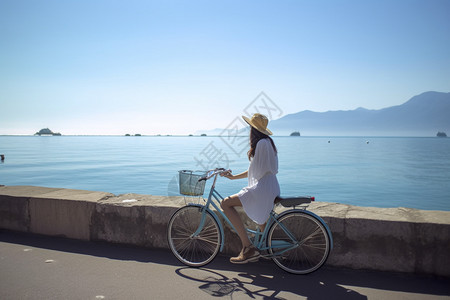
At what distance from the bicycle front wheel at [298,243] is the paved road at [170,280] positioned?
16 cm

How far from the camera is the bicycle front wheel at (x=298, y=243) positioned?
3.94 m

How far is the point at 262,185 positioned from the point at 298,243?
788mm

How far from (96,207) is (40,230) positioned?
113cm

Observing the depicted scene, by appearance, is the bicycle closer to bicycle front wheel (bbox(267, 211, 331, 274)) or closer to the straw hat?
bicycle front wheel (bbox(267, 211, 331, 274))

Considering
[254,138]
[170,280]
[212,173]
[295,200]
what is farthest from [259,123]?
[170,280]

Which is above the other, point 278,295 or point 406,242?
point 406,242

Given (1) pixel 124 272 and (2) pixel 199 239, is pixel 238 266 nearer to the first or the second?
(2) pixel 199 239

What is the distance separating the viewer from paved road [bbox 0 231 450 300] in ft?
11.4

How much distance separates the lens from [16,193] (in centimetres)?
588

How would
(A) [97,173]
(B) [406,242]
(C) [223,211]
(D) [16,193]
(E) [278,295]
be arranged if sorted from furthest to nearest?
(A) [97,173]
(D) [16,193]
(C) [223,211]
(B) [406,242]
(E) [278,295]

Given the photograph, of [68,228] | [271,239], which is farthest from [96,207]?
[271,239]

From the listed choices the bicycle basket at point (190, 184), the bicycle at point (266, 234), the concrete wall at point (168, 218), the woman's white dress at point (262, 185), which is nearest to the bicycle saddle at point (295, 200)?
the bicycle at point (266, 234)

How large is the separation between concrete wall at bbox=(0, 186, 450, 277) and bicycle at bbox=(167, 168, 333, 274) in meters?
0.26

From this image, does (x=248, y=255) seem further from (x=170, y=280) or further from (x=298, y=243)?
(x=170, y=280)
